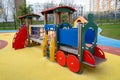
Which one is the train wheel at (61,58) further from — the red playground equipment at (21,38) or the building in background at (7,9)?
the building in background at (7,9)

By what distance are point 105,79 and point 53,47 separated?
7.72 feet

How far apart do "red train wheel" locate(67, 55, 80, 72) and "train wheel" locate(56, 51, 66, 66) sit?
0.26 m

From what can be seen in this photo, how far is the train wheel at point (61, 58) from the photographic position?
4.99m

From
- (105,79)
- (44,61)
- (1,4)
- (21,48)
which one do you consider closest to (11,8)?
(1,4)

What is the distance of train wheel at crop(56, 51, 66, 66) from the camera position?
4990mm

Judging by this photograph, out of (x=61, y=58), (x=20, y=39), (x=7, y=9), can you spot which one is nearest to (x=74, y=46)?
(x=61, y=58)

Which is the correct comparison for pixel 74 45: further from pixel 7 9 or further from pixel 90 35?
pixel 7 9

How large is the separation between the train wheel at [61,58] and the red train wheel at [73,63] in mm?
262

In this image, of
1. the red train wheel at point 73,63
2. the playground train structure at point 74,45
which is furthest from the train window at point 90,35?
the red train wheel at point 73,63

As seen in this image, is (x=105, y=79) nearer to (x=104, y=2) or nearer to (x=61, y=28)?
(x=61, y=28)

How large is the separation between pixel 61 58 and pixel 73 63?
70 cm

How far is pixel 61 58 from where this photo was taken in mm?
5125

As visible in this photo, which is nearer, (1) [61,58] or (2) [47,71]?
(2) [47,71]

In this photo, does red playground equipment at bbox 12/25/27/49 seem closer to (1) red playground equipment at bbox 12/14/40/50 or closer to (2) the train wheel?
(1) red playground equipment at bbox 12/14/40/50
